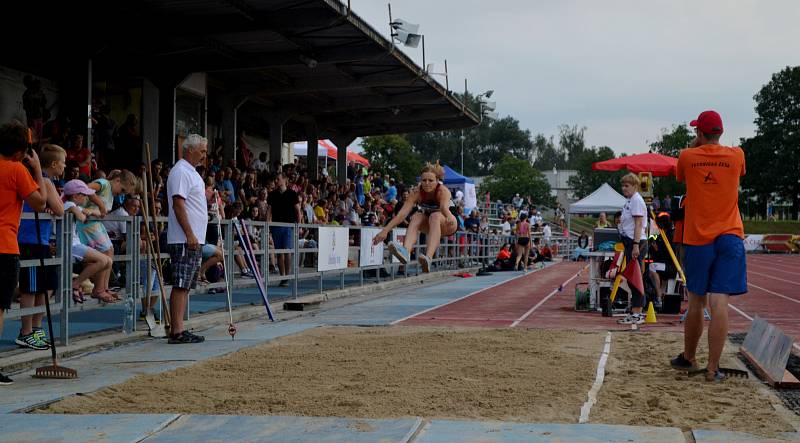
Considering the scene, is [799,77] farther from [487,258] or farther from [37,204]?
[37,204]

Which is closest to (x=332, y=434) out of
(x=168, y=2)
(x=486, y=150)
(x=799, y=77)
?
(x=168, y=2)

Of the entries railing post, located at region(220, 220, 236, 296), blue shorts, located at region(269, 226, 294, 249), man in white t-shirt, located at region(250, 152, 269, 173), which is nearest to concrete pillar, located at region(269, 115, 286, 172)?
man in white t-shirt, located at region(250, 152, 269, 173)

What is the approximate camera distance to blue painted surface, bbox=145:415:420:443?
14.1 ft

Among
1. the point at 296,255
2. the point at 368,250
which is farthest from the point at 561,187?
the point at 296,255

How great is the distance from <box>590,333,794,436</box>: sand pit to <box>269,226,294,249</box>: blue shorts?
6.31m

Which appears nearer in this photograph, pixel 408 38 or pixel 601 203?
pixel 408 38

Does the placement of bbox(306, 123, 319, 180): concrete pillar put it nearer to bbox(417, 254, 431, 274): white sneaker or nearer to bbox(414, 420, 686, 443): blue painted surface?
bbox(417, 254, 431, 274): white sneaker

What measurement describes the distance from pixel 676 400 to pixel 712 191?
1.87m

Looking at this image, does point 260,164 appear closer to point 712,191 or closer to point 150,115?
point 150,115

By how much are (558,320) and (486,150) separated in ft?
345

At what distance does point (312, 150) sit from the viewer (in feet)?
96.4

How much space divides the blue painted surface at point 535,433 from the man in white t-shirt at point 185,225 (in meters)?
4.47

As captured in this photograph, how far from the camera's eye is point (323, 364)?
683 centimetres

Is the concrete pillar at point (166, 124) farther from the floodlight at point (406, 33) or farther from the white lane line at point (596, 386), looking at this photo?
the white lane line at point (596, 386)
